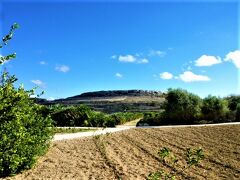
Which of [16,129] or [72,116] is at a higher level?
[72,116]

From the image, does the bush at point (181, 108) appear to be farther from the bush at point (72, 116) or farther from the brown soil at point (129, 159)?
the brown soil at point (129, 159)

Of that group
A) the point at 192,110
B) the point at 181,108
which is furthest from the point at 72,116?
the point at 192,110

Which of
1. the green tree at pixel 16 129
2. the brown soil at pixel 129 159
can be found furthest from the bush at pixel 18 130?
the brown soil at pixel 129 159

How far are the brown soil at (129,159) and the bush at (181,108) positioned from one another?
1382 centimetres

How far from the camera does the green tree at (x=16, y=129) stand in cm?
635

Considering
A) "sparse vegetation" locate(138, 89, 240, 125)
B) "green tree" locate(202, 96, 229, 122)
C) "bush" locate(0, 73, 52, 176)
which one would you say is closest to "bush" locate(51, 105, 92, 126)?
"sparse vegetation" locate(138, 89, 240, 125)

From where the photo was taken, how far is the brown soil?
11.8 metres

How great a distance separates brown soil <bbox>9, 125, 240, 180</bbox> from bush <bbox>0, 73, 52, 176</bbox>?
20.9 inches

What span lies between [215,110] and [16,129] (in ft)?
97.8

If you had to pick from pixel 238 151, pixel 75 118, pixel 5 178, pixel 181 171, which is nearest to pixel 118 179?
pixel 181 171

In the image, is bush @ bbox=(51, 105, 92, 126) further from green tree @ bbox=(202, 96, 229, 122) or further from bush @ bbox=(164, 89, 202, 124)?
green tree @ bbox=(202, 96, 229, 122)

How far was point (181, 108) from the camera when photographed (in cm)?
3578

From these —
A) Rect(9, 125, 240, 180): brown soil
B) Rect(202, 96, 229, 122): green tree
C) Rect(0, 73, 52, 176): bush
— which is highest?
Rect(202, 96, 229, 122): green tree

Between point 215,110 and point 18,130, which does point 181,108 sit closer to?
point 215,110
